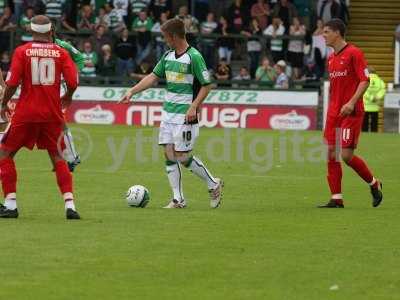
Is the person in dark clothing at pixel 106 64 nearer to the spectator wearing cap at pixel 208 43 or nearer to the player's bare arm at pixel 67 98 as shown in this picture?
the spectator wearing cap at pixel 208 43

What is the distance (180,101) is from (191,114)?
0.31 meters

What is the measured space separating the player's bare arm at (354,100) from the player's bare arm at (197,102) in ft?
4.93

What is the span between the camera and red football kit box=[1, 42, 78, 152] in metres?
12.9

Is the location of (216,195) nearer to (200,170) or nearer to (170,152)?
(200,170)

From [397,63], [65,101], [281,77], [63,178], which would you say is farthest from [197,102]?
[397,63]

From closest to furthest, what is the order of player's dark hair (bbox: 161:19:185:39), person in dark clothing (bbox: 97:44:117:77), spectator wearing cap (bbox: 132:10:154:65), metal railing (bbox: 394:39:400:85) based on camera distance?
player's dark hair (bbox: 161:19:185:39)
metal railing (bbox: 394:39:400:85)
person in dark clothing (bbox: 97:44:117:77)
spectator wearing cap (bbox: 132:10:154:65)

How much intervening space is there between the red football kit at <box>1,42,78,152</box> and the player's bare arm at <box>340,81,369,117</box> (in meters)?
3.15

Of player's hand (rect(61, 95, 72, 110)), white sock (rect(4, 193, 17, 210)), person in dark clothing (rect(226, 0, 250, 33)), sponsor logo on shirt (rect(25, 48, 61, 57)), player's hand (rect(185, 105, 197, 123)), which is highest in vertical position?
sponsor logo on shirt (rect(25, 48, 61, 57))

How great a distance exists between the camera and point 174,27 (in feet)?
47.0

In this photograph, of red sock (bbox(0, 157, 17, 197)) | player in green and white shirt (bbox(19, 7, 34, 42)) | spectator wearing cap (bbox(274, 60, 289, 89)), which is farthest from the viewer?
player in green and white shirt (bbox(19, 7, 34, 42))

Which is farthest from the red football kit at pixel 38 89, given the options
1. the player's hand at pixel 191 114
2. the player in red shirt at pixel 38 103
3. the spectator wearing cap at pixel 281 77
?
the spectator wearing cap at pixel 281 77

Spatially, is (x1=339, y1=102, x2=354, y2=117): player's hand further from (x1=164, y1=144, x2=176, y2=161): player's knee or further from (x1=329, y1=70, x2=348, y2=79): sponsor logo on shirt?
(x1=164, y1=144, x2=176, y2=161): player's knee

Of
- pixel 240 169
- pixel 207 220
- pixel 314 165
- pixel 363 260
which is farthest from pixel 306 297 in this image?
pixel 314 165

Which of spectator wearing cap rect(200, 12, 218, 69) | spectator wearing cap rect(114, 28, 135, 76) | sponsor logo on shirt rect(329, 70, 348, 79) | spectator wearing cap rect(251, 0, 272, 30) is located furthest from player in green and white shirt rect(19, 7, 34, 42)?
sponsor logo on shirt rect(329, 70, 348, 79)
